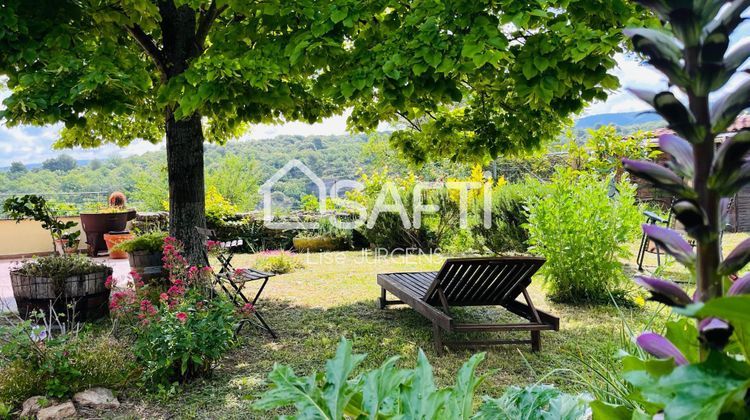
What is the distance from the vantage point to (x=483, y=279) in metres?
4.85

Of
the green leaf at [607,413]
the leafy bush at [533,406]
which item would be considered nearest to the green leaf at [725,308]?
the green leaf at [607,413]

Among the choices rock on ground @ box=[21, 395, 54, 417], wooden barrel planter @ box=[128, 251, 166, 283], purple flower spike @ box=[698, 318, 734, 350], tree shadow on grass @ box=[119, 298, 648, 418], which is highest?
purple flower spike @ box=[698, 318, 734, 350]

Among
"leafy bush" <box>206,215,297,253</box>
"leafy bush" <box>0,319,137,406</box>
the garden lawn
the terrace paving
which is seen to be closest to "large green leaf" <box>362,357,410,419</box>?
the garden lawn

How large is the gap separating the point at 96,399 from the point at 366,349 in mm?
2172

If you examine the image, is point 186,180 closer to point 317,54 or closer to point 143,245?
point 143,245

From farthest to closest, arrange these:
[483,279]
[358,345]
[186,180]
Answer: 1. [186,180]
2. [483,279]
3. [358,345]

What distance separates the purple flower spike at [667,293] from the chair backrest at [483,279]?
3958 millimetres

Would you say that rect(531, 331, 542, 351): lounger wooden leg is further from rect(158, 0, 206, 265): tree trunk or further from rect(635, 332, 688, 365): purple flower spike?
rect(635, 332, 688, 365): purple flower spike

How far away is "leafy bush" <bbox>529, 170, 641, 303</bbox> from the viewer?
19.7 ft

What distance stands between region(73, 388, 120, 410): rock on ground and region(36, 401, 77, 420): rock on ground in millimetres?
101

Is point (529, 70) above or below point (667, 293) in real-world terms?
above

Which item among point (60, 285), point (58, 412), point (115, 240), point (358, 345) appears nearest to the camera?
point (58, 412)

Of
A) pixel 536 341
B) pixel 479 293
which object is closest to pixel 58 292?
pixel 479 293

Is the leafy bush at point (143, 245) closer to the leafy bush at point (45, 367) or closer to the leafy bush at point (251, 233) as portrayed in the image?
the leafy bush at point (45, 367)
